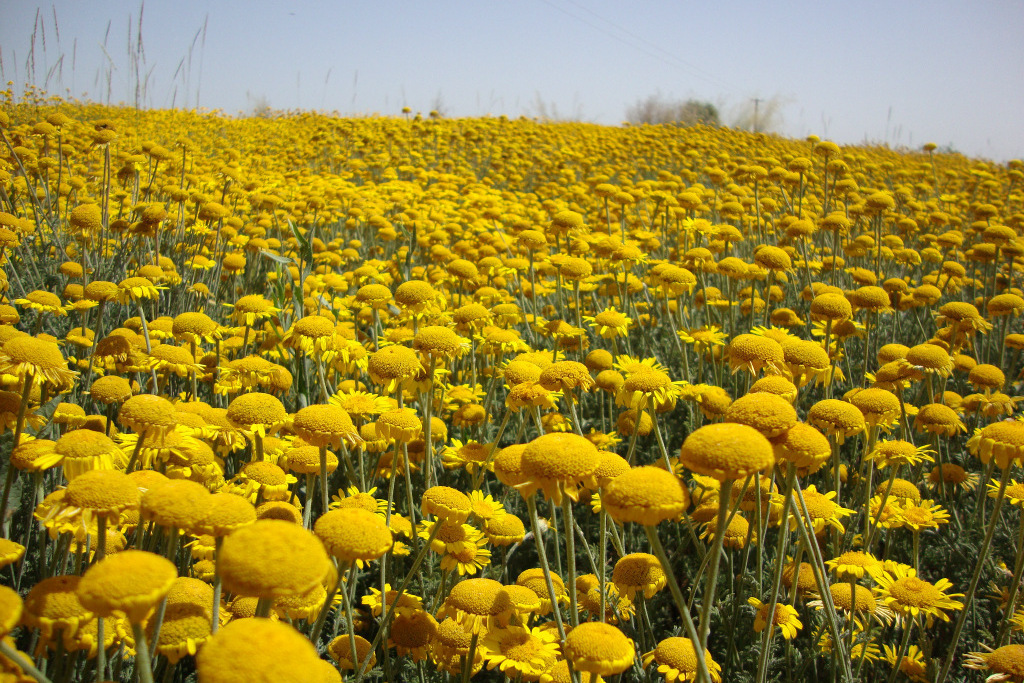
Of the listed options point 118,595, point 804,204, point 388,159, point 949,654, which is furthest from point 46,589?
point 388,159

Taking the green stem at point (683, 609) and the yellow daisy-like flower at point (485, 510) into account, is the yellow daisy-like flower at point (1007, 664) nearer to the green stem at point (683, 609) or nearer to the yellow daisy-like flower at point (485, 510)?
the green stem at point (683, 609)

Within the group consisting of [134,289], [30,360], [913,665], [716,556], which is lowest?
[913,665]

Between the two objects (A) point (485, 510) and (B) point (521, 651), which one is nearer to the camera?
(B) point (521, 651)

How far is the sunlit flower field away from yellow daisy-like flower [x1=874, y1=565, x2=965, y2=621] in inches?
0.5

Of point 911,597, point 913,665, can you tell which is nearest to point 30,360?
point 911,597

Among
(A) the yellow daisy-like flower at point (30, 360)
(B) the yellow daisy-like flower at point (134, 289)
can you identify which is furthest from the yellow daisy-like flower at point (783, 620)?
(B) the yellow daisy-like flower at point (134, 289)

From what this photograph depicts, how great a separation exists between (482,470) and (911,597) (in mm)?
1896

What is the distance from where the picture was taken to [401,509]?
10.6 feet

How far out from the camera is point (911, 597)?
2596 millimetres

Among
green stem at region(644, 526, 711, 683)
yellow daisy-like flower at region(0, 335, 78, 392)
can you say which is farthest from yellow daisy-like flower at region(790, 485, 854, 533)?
yellow daisy-like flower at region(0, 335, 78, 392)

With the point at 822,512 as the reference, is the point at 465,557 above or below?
below

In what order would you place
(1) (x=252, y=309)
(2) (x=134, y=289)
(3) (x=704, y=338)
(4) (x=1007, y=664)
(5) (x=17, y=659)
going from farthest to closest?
1. (3) (x=704, y=338)
2. (1) (x=252, y=309)
3. (2) (x=134, y=289)
4. (4) (x=1007, y=664)
5. (5) (x=17, y=659)

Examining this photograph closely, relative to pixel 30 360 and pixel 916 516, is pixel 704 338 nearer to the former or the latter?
pixel 916 516

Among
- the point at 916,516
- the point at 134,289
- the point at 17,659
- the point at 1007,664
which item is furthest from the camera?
the point at 134,289
